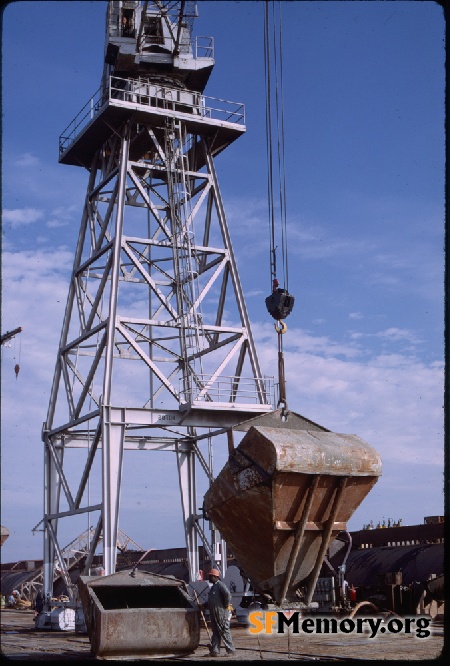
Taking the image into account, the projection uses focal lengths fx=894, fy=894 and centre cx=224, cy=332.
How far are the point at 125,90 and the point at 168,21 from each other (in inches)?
121

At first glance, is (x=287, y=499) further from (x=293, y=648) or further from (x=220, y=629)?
(x=293, y=648)

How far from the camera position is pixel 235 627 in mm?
22703

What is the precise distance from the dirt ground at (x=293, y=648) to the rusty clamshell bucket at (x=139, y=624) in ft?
0.91

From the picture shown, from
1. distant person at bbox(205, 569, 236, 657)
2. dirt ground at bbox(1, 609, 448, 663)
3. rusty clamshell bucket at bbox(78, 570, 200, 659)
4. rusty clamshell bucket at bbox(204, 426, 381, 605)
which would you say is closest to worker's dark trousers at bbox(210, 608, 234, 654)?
distant person at bbox(205, 569, 236, 657)

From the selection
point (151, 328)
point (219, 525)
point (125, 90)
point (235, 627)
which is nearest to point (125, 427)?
point (151, 328)

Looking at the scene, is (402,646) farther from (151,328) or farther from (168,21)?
(168,21)

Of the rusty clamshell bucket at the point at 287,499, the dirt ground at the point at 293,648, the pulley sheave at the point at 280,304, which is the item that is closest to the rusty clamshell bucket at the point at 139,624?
the dirt ground at the point at 293,648

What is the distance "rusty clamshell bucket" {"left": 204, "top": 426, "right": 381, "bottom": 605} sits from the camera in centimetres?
1318

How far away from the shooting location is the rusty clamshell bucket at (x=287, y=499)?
13.2 metres

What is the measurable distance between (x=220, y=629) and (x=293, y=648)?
1.85 metres

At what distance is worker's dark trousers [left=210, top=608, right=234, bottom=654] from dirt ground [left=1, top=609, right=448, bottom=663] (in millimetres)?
226

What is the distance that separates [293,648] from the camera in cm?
1588

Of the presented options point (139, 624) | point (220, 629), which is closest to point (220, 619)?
point (220, 629)

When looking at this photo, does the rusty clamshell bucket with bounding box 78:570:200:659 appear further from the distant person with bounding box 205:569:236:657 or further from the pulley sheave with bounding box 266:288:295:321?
the pulley sheave with bounding box 266:288:295:321
